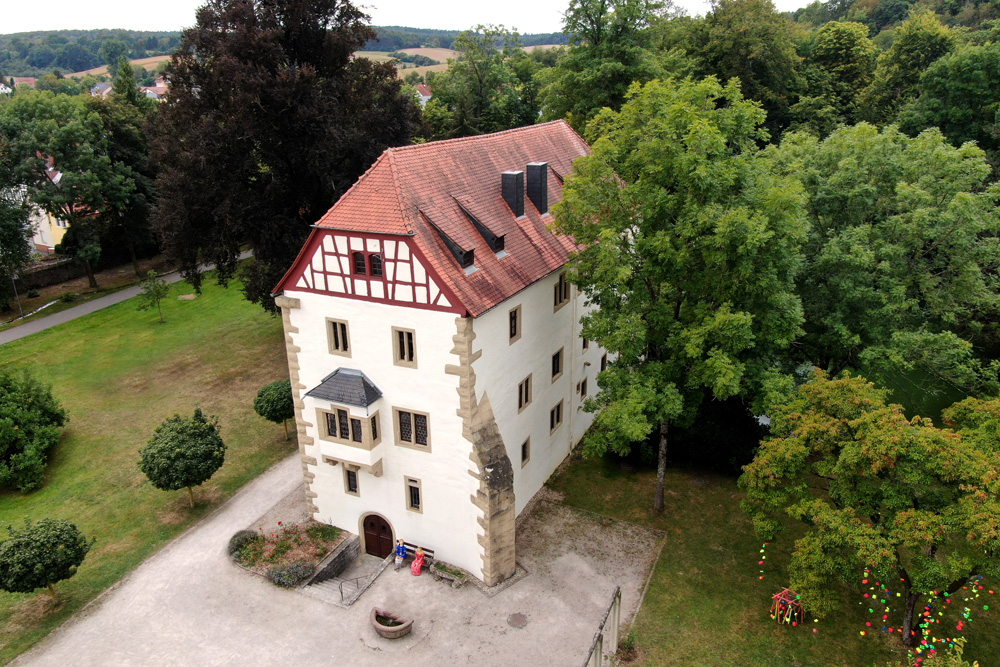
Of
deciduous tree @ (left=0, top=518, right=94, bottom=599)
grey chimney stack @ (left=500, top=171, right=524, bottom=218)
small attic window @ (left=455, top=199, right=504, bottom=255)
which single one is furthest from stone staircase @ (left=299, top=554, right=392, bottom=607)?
grey chimney stack @ (left=500, top=171, right=524, bottom=218)

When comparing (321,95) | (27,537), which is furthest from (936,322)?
(27,537)

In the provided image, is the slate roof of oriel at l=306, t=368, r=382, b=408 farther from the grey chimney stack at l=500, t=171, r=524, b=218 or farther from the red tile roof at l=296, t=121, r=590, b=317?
the grey chimney stack at l=500, t=171, r=524, b=218

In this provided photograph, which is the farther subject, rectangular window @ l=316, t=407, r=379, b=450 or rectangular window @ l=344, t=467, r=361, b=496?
rectangular window @ l=344, t=467, r=361, b=496

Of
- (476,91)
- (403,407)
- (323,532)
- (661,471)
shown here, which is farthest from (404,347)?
(476,91)

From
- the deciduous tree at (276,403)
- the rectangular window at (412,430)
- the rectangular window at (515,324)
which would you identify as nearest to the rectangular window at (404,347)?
the rectangular window at (412,430)

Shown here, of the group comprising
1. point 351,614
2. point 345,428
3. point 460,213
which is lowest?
point 351,614

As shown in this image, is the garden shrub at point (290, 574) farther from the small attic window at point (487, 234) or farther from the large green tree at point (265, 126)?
the large green tree at point (265, 126)

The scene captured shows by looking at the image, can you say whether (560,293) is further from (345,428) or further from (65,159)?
(65,159)
